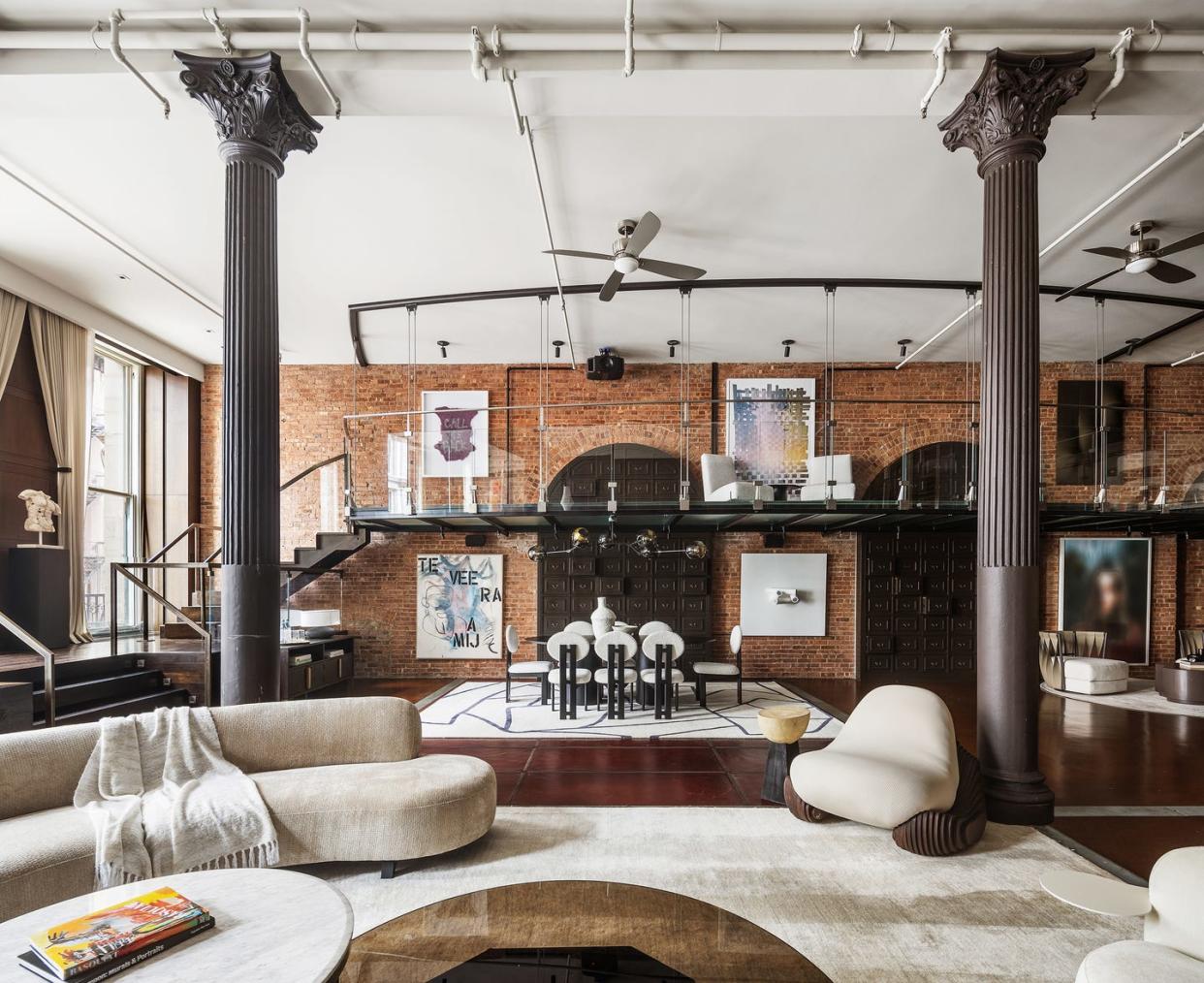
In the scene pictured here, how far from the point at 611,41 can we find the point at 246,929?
15.3 feet

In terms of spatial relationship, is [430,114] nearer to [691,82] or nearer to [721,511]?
[691,82]

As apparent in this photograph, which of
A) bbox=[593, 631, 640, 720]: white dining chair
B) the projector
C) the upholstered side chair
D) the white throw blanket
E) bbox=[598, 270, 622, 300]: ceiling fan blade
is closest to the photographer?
the white throw blanket

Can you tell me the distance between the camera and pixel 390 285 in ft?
26.7

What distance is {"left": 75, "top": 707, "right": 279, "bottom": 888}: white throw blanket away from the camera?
2957 mm

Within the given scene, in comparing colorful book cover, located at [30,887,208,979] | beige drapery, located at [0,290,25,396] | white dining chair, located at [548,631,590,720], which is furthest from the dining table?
beige drapery, located at [0,290,25,396]

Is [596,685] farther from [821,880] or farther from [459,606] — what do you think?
[821,880]

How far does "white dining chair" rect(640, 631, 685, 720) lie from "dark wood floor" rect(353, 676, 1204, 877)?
1007mm

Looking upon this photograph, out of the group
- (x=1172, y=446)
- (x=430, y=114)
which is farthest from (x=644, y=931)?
(x=1172, y=446)

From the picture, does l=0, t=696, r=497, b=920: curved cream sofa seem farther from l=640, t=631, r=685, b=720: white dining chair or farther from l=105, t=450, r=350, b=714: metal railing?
l=640, t=631, r=685, b=720: white dining chair

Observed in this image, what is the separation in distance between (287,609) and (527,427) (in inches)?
151

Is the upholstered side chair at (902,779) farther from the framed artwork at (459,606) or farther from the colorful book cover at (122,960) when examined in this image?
the framed artwork at (459,606)

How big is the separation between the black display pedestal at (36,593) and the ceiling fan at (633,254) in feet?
20.2

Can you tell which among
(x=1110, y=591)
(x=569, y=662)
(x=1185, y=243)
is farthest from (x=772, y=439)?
(x=1110, y=591)

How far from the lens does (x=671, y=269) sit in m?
6.40
